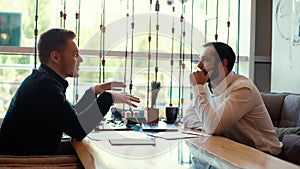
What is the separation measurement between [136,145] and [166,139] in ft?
0.72

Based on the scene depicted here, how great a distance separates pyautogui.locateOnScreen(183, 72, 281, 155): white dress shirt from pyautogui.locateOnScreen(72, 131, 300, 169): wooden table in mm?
201

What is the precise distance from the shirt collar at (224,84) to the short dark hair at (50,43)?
0.85m

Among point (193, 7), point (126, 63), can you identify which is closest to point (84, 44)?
point (126, 63)

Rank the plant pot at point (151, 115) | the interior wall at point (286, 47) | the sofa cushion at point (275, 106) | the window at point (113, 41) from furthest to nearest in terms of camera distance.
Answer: the window at point (113, 41) → the interior wall at point (286, 47) → the sofa cushion at point (275, 106) → the plant pot at point (151, 115)

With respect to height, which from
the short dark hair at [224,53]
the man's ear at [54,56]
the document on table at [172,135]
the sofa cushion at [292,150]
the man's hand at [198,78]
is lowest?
the sofa cushion at [292,150]

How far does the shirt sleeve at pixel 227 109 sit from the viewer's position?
5.78 ft

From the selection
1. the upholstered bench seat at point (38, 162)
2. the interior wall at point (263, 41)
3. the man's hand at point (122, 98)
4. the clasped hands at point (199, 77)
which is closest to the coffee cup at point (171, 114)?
the clasped hands at point (199, 77)

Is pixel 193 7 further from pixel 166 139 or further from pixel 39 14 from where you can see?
pixel 166 139

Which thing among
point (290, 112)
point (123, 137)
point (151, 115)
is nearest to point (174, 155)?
point (123, 137)

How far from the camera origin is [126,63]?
3.68m

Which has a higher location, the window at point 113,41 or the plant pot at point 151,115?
the window at point 113,41

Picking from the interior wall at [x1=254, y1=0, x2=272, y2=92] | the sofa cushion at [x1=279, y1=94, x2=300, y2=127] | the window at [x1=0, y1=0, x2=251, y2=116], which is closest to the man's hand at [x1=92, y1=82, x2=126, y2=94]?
the sofa cushion at [x1=279, y1=94, x2=300, y2=127]

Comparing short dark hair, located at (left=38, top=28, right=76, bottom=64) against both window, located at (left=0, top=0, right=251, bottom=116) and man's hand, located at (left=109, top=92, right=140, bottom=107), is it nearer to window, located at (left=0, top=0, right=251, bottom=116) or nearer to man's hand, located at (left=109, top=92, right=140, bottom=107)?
man's hand, located at (left=109, top=92, right=140, bottom=107)

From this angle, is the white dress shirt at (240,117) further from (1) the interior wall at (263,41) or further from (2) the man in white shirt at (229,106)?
(1) the interior wall at (263,41)
